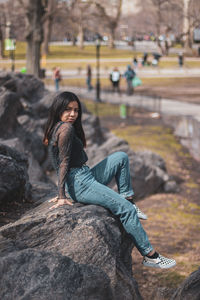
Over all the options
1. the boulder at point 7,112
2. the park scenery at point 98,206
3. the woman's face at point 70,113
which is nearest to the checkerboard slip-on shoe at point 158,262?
the park scenery at point 98,206

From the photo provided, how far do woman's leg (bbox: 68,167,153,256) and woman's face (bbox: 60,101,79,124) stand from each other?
561 mm

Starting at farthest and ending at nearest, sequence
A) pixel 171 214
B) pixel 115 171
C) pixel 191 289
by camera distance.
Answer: pixel 171 214 → pixel 115 171 → pixel 191 289

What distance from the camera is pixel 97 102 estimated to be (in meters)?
27.1

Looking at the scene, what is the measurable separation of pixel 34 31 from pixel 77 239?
24.9 m

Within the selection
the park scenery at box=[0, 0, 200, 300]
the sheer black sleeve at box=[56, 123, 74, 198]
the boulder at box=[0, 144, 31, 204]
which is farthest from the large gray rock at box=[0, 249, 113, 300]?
the boulder at box=[0, 144, 31, 204]

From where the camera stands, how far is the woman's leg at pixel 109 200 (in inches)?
188

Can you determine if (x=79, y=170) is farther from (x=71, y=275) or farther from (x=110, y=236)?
(x=71, y=275)

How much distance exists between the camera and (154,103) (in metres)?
26.0

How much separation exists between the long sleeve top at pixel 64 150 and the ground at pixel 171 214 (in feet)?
9.21

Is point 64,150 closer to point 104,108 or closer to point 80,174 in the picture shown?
point 80,174

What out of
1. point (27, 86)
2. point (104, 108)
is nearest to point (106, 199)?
point (27, 86)

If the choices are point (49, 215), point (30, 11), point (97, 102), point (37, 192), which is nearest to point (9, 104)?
point (37, 192)

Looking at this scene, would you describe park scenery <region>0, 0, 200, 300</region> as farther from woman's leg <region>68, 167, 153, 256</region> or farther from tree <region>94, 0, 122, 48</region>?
tree <region>94, 0, 122, 48</region>

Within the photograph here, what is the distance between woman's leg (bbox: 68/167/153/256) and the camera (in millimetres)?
4781
